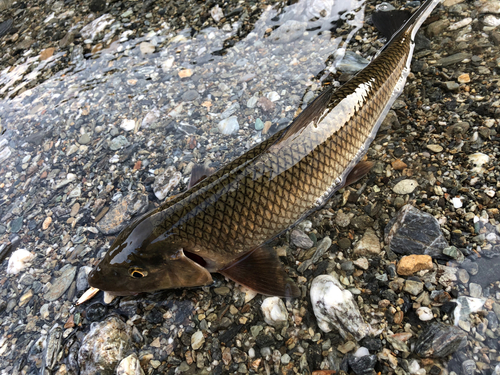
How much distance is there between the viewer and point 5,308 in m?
3.44

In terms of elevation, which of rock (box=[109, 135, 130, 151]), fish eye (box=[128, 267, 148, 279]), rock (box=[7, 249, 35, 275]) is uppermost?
rock (box=[109, 135, 130, 151])

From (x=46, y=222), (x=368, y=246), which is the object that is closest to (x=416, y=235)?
(x=368, y=246)

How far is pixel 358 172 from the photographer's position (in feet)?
11.8

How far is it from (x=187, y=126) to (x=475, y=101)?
11.9 ft

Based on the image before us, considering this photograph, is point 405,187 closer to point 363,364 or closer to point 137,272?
point 363,364

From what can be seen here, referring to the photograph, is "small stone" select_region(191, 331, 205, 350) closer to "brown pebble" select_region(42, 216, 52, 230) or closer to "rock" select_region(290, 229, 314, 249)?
"rock" select_region(290, 229, 314, 249)

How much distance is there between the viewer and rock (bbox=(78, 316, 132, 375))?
9.23 ft

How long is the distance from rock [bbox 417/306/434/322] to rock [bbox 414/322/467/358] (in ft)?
0.36

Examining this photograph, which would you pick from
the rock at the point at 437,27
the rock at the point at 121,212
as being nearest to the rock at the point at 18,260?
the rock at the point at 121,212

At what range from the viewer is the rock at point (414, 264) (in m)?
2.96

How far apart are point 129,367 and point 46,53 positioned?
19.4 feet

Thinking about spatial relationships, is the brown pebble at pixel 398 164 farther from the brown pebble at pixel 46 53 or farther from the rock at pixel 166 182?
the brown pebble at pixel 46 53

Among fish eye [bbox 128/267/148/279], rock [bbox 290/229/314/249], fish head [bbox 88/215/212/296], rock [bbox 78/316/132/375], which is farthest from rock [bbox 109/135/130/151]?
rock [bbox 290/229/314/249]

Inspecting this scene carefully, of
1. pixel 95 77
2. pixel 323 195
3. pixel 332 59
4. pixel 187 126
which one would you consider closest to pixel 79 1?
pixel 95 77
